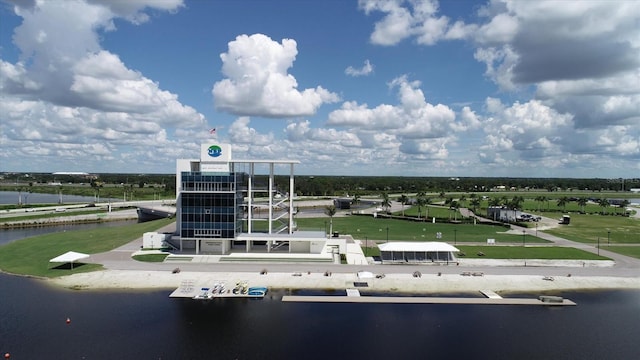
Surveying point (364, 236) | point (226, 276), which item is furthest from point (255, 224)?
point (226, 276)

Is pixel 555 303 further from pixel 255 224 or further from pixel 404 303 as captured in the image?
pixel 255 224

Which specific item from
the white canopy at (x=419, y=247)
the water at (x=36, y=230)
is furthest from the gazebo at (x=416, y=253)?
the water at (x=36, y=230)

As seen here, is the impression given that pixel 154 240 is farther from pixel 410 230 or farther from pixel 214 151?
pixel 410 230

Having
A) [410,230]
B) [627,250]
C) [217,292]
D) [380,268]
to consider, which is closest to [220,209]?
[217,292]

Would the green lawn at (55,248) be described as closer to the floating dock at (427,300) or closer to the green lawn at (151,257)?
the green lawn at (151,257)

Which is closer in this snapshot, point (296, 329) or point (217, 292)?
point (296, 329)
